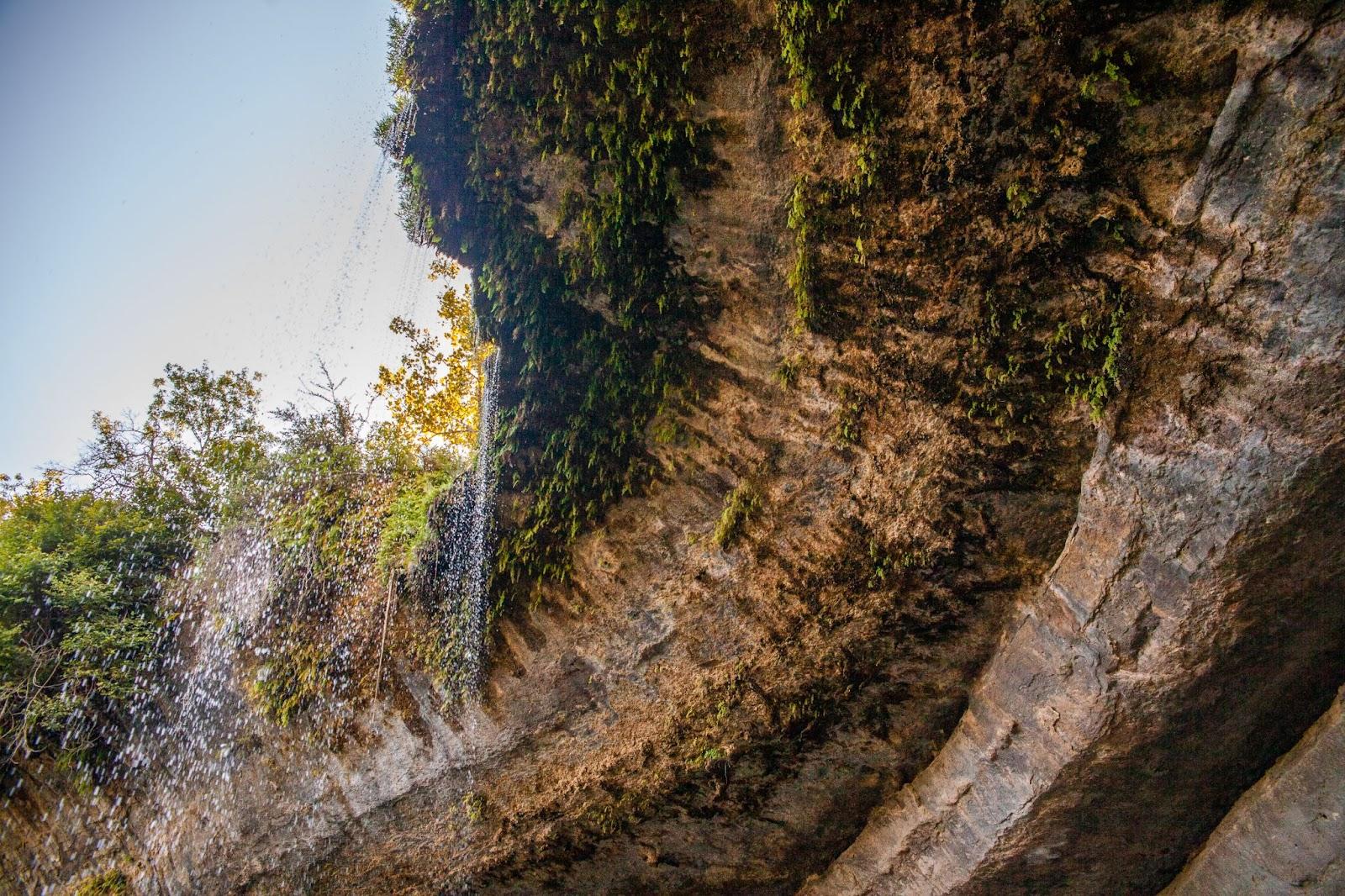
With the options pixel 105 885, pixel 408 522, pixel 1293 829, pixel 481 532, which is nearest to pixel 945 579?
pixel 1293 829

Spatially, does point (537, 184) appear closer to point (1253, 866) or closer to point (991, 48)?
point (991, 48)

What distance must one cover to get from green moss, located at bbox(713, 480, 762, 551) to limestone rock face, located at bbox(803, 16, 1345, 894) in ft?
6.30

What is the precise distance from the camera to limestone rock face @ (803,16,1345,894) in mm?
2705

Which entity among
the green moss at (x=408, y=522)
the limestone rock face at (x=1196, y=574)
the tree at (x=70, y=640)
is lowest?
the limestone rock face at (x=1196, y=574)

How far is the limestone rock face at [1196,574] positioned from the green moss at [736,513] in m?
1.92

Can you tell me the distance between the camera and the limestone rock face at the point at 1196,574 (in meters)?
Result: 2.71

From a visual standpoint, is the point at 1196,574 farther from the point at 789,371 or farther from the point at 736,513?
the point at 736,513

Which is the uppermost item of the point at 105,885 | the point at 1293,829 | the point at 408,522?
the point at 408,522

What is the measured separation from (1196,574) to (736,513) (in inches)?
101

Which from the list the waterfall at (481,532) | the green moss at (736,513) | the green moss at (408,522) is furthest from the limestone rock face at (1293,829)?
the green moss at (408,522)

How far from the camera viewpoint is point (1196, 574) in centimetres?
328

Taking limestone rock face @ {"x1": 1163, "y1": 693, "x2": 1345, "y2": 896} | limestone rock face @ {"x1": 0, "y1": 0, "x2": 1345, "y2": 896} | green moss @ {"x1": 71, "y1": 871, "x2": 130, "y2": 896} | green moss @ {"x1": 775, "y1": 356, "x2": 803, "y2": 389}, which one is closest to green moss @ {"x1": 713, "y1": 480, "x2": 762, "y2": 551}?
limestone rock face @ {"x1": 0, "y1": 0, "x2": 1345, "y2": 896}

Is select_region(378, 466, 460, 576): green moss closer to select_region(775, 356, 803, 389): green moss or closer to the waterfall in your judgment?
the waterfall

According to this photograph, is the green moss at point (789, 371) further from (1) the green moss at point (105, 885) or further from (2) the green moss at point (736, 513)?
(1) the green moss at point (105, 885)
